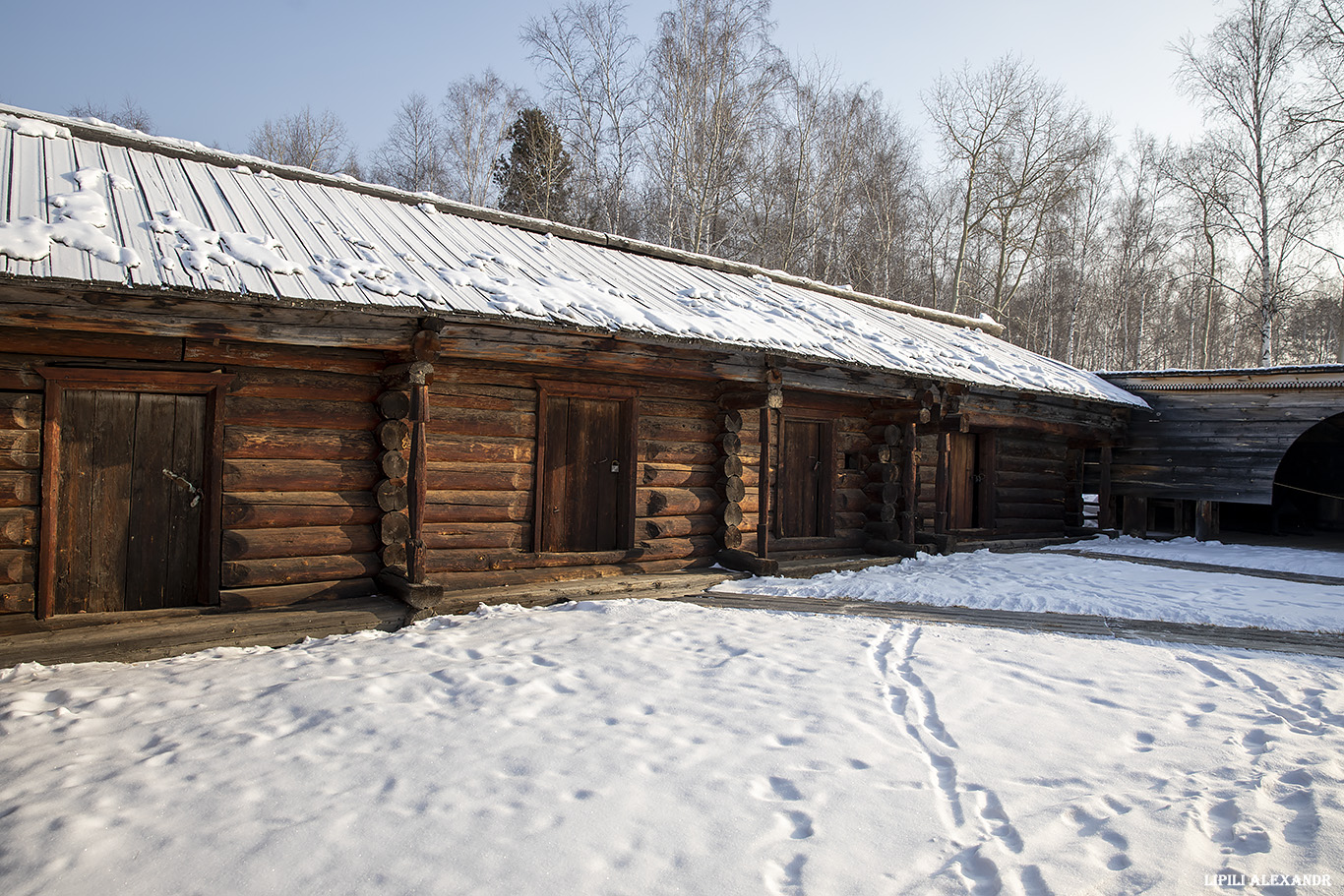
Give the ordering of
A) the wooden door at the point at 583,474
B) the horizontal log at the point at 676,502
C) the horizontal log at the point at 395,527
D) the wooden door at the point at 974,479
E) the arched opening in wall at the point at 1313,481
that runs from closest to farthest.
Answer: the horizontal log at the point at 395,527, the wooden door at the point at 583,474, the horizontal log at the point at 676,502, the wooden door at the point at 974,479, the arched opening in wall at the point at 1313,481

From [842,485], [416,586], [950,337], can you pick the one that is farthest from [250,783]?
[950,337]

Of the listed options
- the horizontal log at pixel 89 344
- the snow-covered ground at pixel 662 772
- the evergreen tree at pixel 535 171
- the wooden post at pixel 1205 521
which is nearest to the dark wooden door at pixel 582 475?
the snow-covered ground at pixel 662 772

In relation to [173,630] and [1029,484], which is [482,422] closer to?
[173,630]

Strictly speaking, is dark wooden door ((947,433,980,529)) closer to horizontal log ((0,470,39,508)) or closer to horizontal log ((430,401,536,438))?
horizontal log ((430,401,536,438))

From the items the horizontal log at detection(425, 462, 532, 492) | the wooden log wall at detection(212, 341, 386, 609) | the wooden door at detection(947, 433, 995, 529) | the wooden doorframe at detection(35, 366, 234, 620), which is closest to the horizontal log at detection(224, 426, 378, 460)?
the wooden log wall at detection(212, 341, 386, 609)

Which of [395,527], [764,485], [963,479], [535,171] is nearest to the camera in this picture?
[395,527]

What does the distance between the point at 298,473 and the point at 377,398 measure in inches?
35.5

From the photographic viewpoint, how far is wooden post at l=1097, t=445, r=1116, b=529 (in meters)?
13.9

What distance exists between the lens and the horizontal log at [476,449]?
6.90 metres

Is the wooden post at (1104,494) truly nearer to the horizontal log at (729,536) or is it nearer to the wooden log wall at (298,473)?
the horizontal log at (729,536)

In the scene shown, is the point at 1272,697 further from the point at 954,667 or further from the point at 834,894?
the point at 834,894

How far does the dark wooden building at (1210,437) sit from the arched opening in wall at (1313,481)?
2474 mm

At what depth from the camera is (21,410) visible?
5.20 metres

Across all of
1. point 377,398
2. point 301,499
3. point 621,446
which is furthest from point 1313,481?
point 301,499
